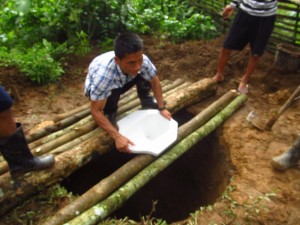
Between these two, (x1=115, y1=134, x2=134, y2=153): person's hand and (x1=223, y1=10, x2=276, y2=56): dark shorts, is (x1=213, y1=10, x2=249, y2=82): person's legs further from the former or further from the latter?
(x1=115, y1=134, x2=134, y2=153): person's hand

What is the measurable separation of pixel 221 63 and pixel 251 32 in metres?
0.59

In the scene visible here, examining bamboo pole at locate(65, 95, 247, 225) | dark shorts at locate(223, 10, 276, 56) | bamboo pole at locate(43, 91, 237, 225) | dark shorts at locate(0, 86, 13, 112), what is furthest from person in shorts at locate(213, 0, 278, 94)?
dark shorts at locate(0, 86, 13, 112)

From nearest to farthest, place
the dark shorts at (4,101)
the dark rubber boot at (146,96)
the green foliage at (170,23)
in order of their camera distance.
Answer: the dark shorts at (4,101) → the dark rubber boot at (146,96) → the green foliage at (170,23)

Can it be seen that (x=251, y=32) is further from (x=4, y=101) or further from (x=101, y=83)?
(x=4, y=101)

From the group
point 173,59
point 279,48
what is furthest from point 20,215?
point 279,48

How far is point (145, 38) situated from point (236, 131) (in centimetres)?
322

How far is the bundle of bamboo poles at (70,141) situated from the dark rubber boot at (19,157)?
0.21 ft

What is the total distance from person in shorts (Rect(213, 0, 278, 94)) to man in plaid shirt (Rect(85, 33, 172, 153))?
5.02ft

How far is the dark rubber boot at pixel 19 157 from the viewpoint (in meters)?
2.54

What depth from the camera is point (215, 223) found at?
8.73ft

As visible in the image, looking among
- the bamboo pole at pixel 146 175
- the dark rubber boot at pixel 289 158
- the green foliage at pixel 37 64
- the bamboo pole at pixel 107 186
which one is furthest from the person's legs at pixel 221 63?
the green foliage at pixel 37 64

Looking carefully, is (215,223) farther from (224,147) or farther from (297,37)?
(297,37)

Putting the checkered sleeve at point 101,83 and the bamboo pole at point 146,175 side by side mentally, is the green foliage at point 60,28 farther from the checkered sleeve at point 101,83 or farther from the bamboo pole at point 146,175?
the bamboo pole at point 146,175

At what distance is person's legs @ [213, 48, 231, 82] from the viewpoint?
14.8 feet
